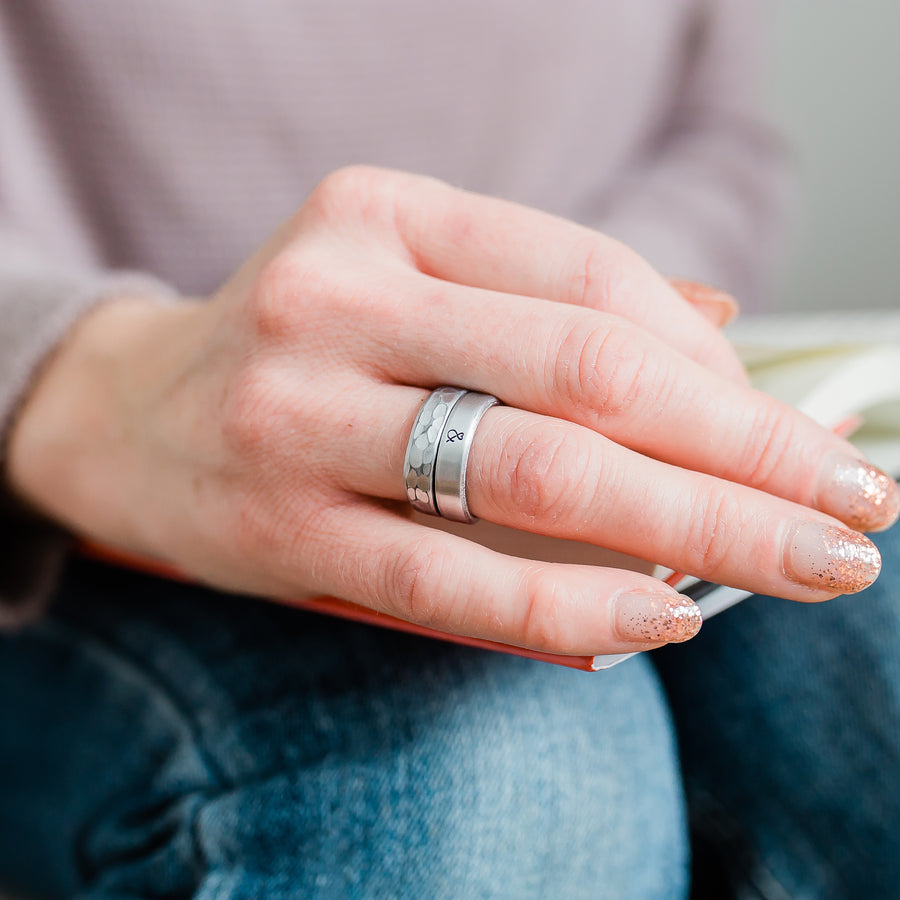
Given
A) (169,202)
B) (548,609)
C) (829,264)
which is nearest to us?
(548,609)

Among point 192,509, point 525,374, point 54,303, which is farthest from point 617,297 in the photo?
point 54,303

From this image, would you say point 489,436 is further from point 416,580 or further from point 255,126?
point 255,126

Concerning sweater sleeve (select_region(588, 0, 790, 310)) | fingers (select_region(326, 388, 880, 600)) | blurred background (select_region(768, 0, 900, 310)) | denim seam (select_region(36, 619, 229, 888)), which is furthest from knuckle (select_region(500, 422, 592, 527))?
blurred background (select_region(768, 0, 900, 310))

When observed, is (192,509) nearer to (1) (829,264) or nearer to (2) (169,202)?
(2) (169,202)

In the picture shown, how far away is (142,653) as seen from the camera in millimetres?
496

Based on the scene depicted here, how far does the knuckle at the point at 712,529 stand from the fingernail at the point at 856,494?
0.14ft

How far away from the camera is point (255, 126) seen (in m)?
0.63

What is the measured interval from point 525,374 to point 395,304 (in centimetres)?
6

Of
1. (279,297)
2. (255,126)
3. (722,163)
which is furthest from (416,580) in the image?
(722,163)

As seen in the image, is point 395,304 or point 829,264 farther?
point 829,264

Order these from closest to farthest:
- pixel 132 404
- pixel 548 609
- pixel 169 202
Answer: pixel 548 609, pixel 132 404, pixel 169 202

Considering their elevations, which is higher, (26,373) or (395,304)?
(395,304)

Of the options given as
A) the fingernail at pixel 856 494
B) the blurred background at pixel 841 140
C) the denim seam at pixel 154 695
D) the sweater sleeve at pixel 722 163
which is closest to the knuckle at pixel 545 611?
the fingernail at pixel 856 494

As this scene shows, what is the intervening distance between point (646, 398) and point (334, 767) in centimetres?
24
